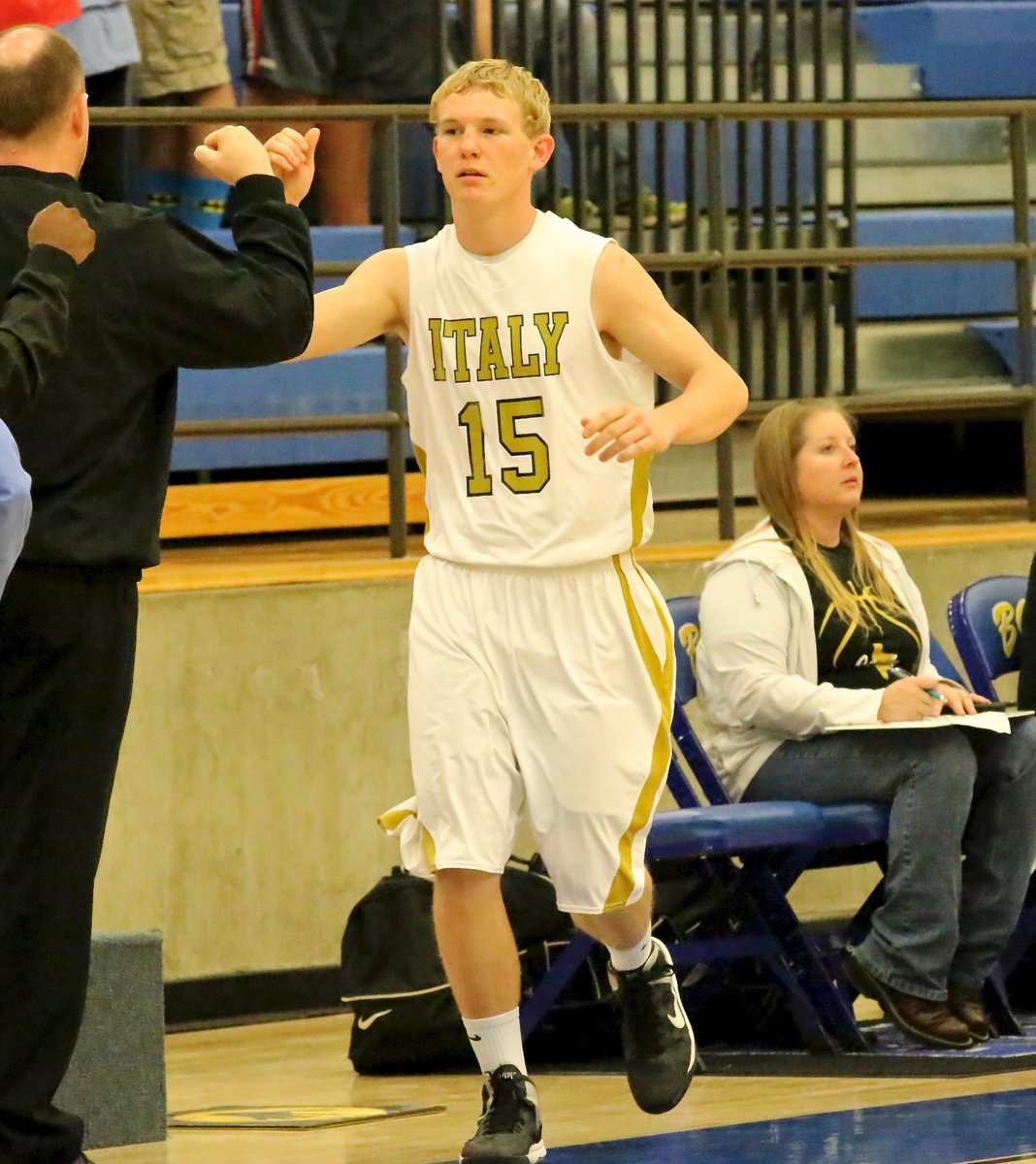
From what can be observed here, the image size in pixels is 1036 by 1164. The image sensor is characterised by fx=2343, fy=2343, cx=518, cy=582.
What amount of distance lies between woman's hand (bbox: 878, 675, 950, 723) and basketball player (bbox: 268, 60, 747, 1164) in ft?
3.69

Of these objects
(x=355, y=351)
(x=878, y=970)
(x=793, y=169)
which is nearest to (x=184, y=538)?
(x=355, y=351)

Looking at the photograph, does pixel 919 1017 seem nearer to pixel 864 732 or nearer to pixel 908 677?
pixel 864 732

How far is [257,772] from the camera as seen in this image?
5.85 metres

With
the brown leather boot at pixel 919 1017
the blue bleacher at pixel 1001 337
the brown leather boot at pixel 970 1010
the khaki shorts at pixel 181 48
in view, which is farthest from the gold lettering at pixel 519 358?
the blue bleacher at pixel 1001 337

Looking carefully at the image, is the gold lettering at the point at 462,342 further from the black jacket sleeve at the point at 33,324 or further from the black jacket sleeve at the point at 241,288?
the black jacket sleeve at the point at 33,324

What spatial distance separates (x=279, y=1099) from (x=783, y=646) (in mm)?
1492

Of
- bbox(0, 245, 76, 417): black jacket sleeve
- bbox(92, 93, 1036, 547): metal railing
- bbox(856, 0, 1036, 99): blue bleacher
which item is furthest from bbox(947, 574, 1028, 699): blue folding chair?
bbox(856, 0, 1036, 99): blue bleacher

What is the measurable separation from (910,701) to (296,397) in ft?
7.51

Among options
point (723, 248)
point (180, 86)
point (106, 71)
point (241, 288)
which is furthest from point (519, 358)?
point (180, 86)

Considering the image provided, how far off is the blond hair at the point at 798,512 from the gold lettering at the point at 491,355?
4.74 feet

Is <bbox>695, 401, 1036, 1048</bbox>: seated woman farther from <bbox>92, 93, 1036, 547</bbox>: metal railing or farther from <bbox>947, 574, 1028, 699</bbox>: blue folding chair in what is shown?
<bbox>92, 93, 1036, 547</bbox>: metal railing

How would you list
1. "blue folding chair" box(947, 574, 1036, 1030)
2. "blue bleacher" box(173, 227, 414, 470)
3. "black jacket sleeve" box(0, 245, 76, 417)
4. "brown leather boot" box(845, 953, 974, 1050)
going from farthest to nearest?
1. "blue bleacher" box(173, 227, 414, 470)
2. "blue folding chair" box(947, 574, 1036, 1030)
3. "brown leather boot" box(845, 953, 974, 1050)
4. "black jacket sleeve" box(0, 245, 76, 417)

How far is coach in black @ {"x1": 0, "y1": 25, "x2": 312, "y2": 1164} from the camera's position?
11.1ft

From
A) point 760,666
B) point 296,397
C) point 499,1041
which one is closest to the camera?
point 499,1041
